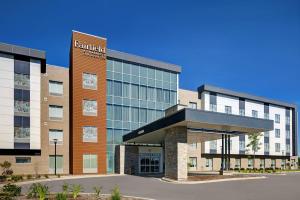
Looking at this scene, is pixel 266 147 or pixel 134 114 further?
pixel 266 147

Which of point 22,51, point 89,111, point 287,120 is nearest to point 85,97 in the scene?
point 89,111

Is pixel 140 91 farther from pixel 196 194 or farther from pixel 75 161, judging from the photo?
pixel 196 194

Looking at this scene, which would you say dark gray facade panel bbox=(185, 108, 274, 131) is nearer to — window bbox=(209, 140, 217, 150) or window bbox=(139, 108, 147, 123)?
window bbox=(139, 108, 147, 123)

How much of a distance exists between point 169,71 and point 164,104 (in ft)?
18.9

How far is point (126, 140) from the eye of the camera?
4950cm

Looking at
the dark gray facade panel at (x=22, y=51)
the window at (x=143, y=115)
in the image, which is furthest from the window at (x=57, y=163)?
the window at (x=143, y=115)

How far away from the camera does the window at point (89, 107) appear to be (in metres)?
47.8

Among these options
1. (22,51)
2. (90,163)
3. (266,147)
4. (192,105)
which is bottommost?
(90,163)

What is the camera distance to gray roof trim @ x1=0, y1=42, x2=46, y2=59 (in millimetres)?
42831

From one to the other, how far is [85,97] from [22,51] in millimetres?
10401

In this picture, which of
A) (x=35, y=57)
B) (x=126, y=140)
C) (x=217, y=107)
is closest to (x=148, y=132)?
(x=126, y=140)

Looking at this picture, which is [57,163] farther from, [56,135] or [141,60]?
[141,60]

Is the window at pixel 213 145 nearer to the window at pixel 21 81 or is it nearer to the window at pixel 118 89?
the window at pixel 118 89

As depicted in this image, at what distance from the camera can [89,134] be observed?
47.8 metres
